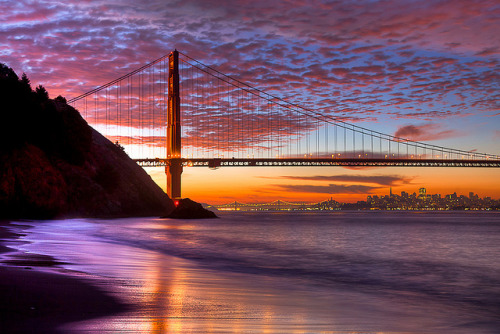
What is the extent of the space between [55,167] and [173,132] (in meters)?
32.2

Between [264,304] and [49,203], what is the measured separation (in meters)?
41.2

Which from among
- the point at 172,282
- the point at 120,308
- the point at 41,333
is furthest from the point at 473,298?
the point at 41,333

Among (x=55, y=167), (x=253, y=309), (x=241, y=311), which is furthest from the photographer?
(x=55, y=167)

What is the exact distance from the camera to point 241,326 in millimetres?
5477

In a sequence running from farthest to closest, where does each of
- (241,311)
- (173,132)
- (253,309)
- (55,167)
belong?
(173,132) < (55,167) < (253,309) < (241,311)

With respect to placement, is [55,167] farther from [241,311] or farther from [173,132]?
[241,311]

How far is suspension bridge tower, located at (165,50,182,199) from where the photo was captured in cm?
7788

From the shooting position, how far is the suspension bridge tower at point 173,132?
3066 inches

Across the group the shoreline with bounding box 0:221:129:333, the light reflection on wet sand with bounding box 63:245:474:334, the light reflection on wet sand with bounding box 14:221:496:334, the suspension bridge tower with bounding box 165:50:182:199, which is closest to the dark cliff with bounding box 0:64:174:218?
the suspension bridge tower with bounding box 165:50:182:199

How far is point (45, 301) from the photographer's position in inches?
230

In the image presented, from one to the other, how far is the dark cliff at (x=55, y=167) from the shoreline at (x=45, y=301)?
3471cm

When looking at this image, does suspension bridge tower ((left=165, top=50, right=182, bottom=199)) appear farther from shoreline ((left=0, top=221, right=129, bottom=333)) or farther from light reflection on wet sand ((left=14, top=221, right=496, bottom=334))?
shoreline ((left=0, top=221, right=129, bottom=333))

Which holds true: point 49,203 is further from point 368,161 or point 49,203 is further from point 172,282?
point 368,161

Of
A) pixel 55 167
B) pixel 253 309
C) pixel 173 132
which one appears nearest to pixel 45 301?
pixel 253 309
